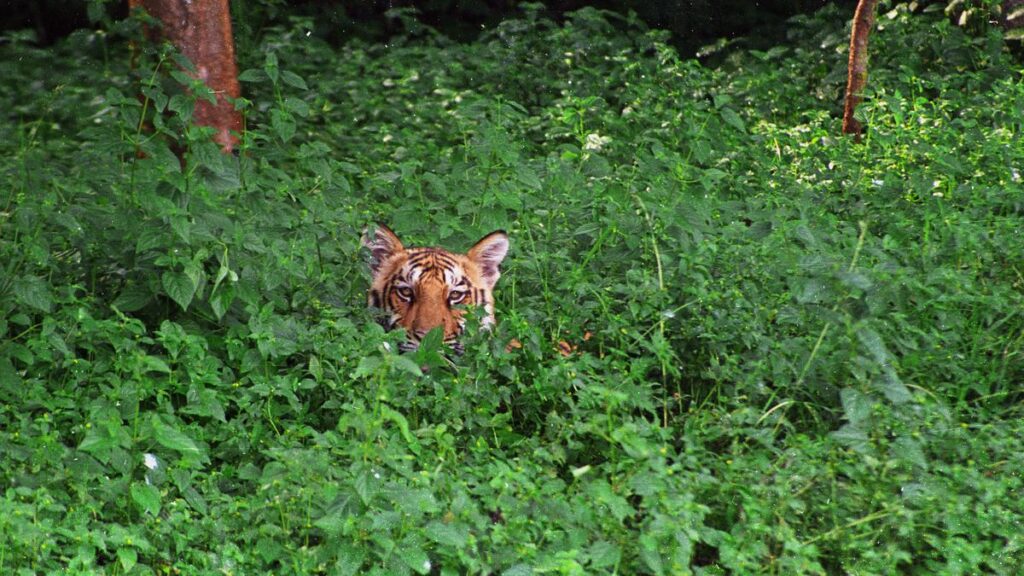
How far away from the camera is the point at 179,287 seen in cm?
546

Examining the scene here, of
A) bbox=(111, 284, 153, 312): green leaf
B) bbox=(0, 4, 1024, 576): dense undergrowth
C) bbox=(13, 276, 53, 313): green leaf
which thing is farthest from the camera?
bbox=(111, 284, 153, 312): green leaf

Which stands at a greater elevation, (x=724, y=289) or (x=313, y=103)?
(x=724, y=289)

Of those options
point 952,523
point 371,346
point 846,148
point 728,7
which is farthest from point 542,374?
point 728,7

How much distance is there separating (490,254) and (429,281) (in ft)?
0.89

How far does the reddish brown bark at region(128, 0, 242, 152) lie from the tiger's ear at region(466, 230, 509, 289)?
2127 mm

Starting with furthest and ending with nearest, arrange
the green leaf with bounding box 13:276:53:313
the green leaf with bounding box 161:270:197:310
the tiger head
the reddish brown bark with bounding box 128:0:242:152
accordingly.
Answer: the reddish brown bark with bounding box 128:0:242:152
the tiger head
the green leaf with bounding box 161:270:197:310
the green leaf with bounding box 13:276:53:313

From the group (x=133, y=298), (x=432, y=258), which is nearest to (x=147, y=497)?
(x=133, y=298)

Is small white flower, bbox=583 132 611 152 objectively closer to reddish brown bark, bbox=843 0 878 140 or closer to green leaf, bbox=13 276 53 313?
reddish brown bark, bbox=843 0 878 140

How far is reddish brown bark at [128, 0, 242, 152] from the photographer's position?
25.5 feet

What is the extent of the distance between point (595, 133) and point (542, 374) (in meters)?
3.31

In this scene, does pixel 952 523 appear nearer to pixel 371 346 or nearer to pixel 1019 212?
pixel 371 346

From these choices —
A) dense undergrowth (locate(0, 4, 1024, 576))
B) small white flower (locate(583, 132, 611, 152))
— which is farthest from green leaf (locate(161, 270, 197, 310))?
small white flower (locate(583, 132, 611, 152))

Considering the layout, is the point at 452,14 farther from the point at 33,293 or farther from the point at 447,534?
the point at 447,534

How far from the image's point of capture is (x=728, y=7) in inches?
472
